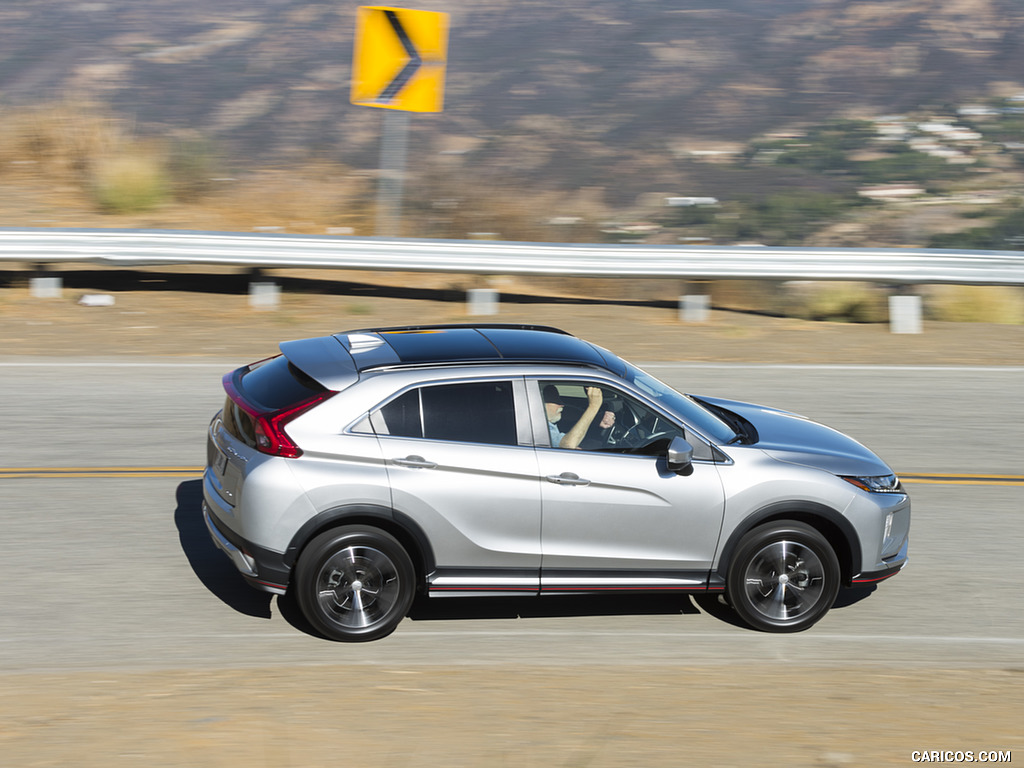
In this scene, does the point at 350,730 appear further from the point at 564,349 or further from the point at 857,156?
the point at 857,156

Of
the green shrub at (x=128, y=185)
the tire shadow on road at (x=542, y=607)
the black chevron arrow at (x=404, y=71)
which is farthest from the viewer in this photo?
the green shrub at (x=128, y=185)

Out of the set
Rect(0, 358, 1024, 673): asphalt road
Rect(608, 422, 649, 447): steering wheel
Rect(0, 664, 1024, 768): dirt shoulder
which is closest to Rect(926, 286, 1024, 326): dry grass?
Rect(0, 358, 1024, 673): asphalt road

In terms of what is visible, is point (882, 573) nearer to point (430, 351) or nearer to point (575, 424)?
point (575, 424)

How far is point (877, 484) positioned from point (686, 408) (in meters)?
1.15

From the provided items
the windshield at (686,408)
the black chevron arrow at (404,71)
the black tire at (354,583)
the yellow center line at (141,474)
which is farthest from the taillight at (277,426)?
the black chevron arrow at (404,71)

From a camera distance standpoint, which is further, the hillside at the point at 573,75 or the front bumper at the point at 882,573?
the hillside at the point at 573,75

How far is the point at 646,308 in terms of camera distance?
16.5 meters

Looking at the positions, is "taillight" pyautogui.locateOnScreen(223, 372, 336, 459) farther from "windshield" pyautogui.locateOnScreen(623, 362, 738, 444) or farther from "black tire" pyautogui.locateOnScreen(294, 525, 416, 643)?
"windshield" pyautogui.locateOnScreen(623, 362, 738, 444)

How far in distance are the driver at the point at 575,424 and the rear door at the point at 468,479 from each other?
0.16m

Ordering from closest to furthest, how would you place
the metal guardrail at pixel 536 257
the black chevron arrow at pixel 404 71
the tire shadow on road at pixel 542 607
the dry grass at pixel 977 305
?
the tire shadow on road at pixel 542 607 → the metal guardrail at pixel 536 257 → the dry grass at pixel 977 305 → the black chevron arrow at pixel 404 71

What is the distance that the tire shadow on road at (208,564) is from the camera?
6543mm

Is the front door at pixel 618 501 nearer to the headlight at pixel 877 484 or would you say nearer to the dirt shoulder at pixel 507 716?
the dirt shoulder at pixel 507 716

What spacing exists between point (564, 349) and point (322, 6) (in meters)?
55.9

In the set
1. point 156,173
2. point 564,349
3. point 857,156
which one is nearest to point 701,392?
point 564,349
